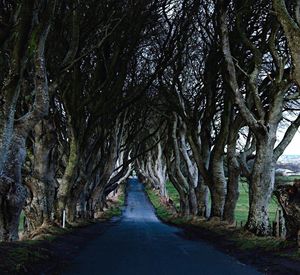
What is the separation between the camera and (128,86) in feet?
94.2

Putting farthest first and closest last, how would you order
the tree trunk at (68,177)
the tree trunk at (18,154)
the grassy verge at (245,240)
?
the tree trunk at (68,177) → the grassy verge at (245,240) → the tree trunk at (18,154)

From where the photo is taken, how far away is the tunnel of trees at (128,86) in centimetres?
1187

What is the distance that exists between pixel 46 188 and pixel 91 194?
16.1 m

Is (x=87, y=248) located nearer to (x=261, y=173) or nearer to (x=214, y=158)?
(x=261, y=173)

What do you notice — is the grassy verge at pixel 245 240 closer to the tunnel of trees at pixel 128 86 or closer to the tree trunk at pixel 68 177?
the tunnel of trees at pixel 128 86

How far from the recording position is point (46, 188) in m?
18.7

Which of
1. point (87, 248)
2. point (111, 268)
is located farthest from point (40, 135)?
point (111, 268)

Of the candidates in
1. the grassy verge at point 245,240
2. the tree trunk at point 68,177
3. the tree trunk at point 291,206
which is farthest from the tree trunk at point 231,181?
the tree trunk at point 291,206

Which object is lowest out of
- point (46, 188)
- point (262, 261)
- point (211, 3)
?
point (262, 261)

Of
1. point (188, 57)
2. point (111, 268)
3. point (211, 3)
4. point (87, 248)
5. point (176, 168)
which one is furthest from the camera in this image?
point (176, 168)

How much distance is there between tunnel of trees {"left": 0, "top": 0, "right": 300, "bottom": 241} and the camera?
38.9 ft

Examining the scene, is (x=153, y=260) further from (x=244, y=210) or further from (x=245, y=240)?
(x=244, y=210)

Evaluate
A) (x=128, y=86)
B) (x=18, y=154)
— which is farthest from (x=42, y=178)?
(x=128, y=86)

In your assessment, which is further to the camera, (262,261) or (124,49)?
(124,49)
